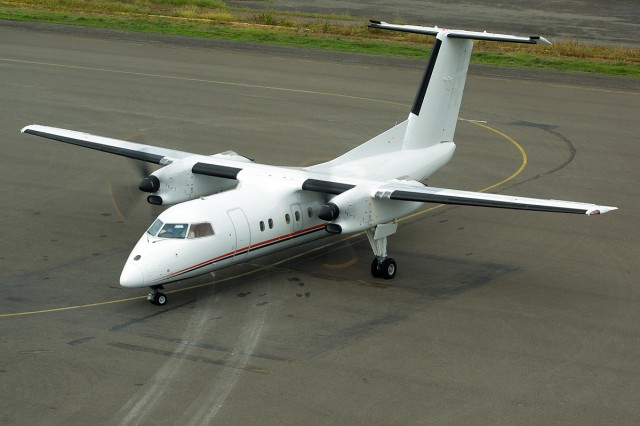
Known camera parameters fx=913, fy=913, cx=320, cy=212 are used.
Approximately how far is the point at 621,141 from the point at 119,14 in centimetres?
3916

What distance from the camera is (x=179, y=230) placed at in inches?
811

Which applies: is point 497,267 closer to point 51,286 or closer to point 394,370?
point 394,370

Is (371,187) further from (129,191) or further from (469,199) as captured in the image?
(129,191)

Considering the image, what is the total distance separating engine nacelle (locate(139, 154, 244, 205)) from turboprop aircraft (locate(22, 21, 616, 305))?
0.03 m

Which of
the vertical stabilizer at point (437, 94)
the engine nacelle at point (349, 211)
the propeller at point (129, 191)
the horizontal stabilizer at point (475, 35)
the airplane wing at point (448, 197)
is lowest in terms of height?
the propeller at point (129, 191)

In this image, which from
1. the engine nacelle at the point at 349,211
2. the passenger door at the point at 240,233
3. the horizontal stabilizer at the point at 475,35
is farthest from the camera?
the horizontal stabilizer at the point at 475,35

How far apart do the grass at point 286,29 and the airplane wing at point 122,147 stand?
98.2 feet

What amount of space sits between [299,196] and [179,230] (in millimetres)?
3545

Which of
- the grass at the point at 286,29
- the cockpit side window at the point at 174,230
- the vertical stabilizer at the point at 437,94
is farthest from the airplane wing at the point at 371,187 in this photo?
the grass at the point at 286,29

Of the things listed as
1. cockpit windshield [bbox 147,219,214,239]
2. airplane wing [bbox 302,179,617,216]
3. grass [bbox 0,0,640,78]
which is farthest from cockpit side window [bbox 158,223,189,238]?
grass [bbox 0,0,640,78]

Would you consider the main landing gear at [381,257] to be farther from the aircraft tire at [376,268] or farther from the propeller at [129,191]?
the propeller at [129,191]

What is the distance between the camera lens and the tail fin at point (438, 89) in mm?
26234

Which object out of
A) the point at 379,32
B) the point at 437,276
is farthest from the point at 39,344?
the point at 379,32

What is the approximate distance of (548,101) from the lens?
44.1m
